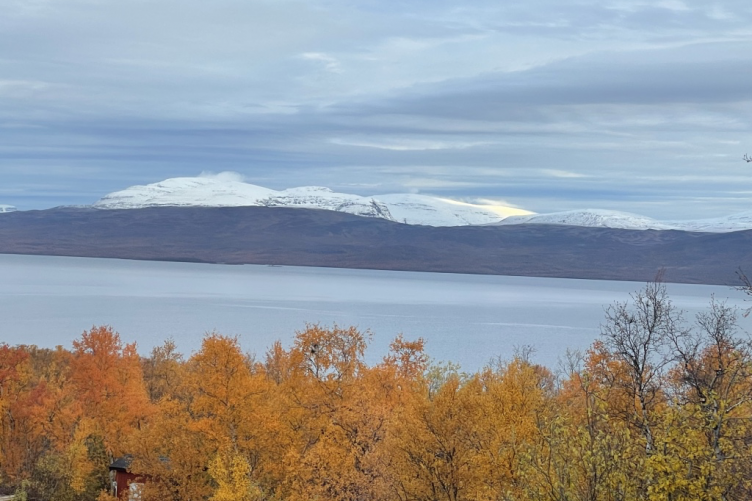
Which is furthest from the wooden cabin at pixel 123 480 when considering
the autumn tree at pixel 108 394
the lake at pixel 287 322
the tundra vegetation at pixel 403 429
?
the lake at pixel 287 322

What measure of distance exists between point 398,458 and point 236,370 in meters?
8.88

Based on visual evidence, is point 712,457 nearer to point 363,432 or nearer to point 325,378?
point 363,432

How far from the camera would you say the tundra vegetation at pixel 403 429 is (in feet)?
47.1

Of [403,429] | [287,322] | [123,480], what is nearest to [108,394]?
[123,480]

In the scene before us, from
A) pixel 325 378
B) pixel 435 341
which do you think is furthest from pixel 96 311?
pixel 325 378

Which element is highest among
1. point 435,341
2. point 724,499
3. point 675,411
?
→ point 675,411

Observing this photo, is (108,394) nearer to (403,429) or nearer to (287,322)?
(403,429)

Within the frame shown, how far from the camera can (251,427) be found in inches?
1248

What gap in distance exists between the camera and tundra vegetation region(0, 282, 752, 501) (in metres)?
14.4

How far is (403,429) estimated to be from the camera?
2675cm

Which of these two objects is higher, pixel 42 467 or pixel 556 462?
pixel 556 462

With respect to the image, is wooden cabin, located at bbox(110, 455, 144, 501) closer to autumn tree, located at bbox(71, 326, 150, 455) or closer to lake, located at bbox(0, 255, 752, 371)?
autumn tree, located at bbox(71, 326, 150, 455)

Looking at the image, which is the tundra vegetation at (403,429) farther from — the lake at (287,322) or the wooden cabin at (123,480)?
the lake at (287,322)

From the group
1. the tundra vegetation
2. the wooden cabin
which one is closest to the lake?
the tundra vegetation
